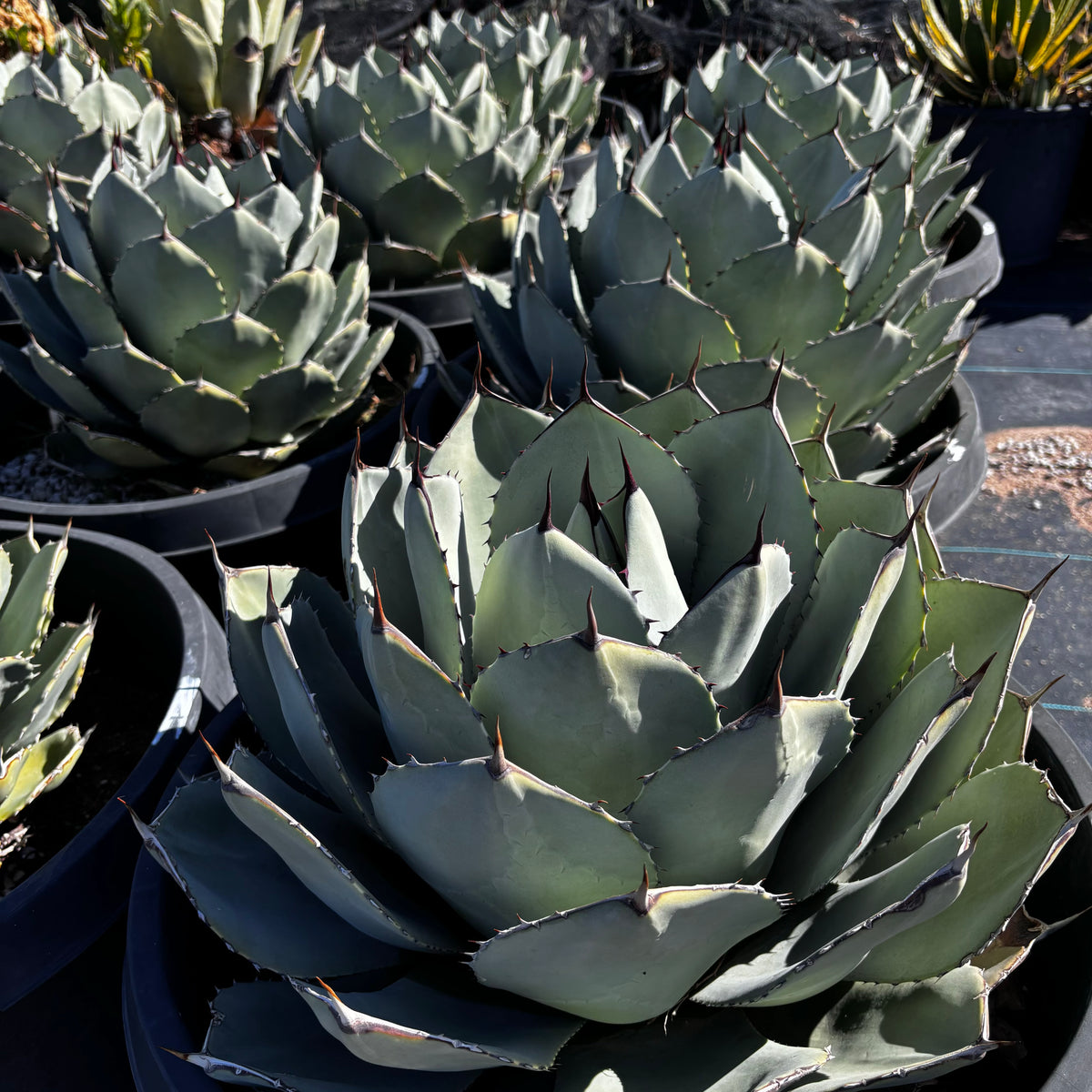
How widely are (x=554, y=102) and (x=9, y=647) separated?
186cm

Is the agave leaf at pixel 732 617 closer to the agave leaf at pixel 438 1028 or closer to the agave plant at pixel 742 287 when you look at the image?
the agave leaf at pixel 438 1028

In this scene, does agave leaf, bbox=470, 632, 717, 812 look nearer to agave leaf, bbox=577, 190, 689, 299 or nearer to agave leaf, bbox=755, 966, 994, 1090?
agave leaf, bbox=755, 966, 994, 1090

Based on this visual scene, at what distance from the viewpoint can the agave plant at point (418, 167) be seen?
1810mm

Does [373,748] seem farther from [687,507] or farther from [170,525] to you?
[170,525]

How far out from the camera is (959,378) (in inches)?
61.5

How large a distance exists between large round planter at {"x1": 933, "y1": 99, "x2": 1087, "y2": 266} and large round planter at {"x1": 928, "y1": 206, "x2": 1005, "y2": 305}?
0.65 meters

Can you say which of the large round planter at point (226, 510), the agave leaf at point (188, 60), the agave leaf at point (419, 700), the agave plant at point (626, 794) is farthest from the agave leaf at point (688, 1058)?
the agave leaf at point (188, 60)

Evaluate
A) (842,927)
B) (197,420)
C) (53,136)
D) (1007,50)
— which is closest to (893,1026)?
(842,927)

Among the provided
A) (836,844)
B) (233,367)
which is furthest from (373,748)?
(233,367)

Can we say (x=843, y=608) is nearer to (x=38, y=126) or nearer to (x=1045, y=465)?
(x=1045, y=465)

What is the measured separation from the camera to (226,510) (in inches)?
56.0

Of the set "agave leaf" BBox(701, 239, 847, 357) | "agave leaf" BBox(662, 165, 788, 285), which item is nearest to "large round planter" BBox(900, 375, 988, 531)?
"agave leaf" BBox(701, 239, 847, 357)

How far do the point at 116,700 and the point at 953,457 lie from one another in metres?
1.21

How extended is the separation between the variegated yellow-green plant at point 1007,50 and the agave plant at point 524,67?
3.34ft
